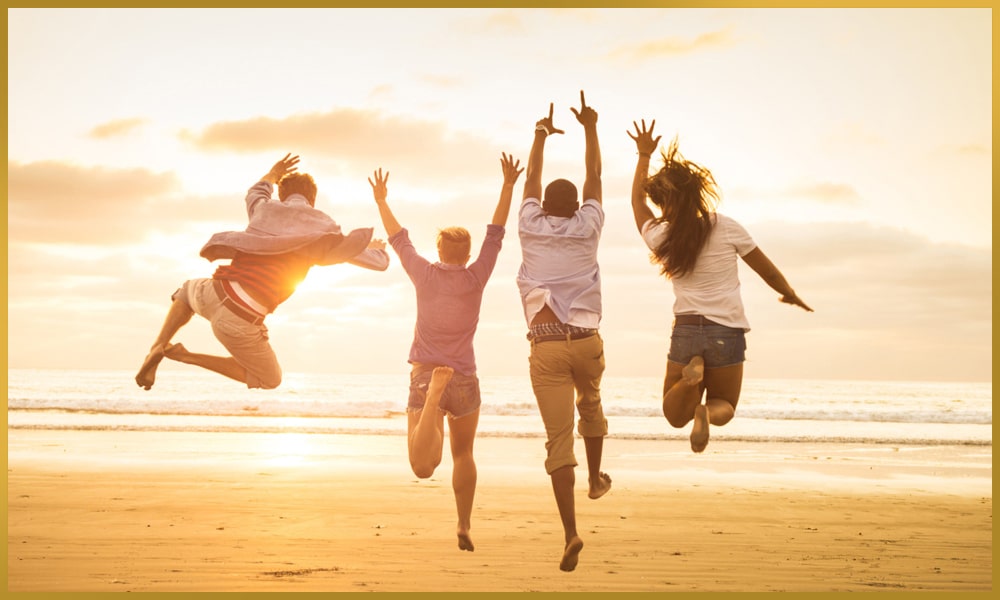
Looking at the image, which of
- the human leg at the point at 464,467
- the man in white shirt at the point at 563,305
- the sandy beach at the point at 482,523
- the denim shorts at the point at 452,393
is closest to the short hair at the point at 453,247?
the man in white shirt at the point at 563,305

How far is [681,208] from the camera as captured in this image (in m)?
6.15

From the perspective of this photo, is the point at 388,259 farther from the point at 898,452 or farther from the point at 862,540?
the point at 898,452

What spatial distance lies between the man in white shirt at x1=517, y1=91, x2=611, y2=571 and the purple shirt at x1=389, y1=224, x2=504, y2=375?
24cm

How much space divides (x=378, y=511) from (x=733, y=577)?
3.95m

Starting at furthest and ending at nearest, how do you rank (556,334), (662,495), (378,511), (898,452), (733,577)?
(898,452) → (662,495) → (378,511) → (733,577) → (556,334)

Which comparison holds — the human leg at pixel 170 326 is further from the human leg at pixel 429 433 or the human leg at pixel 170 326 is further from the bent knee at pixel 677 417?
the bent knee at pixel 677 417

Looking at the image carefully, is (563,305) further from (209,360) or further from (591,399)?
(209,360)

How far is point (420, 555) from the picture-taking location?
8.91 m

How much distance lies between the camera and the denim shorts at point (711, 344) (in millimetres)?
6121

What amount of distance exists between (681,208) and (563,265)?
0.78 meters

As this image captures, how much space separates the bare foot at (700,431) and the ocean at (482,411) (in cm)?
1242

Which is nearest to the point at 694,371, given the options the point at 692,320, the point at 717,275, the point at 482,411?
the point at 692,320

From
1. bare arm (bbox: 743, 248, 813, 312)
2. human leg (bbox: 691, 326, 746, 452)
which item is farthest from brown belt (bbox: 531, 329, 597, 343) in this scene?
bare arm (bbox: 743, 248, 813, 312)

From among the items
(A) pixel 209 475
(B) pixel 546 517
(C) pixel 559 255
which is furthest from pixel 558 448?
(A) pixel 209 475
